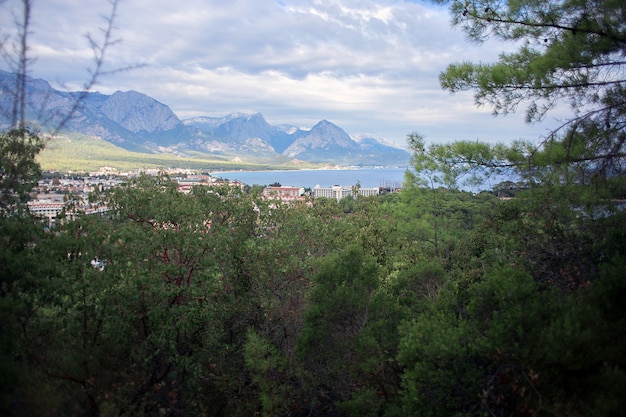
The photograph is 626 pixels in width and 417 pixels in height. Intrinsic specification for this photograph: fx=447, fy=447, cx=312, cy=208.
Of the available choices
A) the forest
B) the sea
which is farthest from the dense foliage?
the sea

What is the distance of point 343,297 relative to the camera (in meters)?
6.93

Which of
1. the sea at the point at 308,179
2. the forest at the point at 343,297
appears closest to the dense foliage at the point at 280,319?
the forest at the point at 343,297

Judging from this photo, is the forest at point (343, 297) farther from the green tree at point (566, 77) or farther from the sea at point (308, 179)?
the sea at point (308, 179)

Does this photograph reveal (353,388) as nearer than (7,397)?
No

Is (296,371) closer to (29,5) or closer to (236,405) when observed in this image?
(236,405)

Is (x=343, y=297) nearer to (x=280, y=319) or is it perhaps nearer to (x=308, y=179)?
(x=280, y=319)

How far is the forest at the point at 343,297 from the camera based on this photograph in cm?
470

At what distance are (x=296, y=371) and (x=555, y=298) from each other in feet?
12.7

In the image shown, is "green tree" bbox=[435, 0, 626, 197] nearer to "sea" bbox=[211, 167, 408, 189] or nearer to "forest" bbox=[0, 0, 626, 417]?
"forest" bbox=[0, 0, 626, 417]

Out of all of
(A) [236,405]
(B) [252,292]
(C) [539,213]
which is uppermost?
(C) [539,213]

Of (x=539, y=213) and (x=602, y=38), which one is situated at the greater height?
(x=602, y=38)

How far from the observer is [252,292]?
8461 mm

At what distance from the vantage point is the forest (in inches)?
185

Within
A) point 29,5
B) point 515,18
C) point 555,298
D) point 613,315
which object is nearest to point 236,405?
point 555,298
